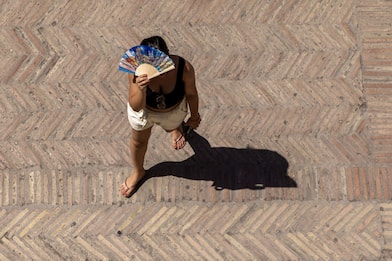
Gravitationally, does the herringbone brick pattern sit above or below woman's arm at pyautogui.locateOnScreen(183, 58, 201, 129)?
below

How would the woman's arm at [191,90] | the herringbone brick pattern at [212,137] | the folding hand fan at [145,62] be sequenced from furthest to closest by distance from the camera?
the herringbone brick pattern at [212,137] → the woman's arm at [191,90] → the folding hand fan at [145,62]

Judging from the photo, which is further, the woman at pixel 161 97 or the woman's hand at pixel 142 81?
the woman at pixel 161 97

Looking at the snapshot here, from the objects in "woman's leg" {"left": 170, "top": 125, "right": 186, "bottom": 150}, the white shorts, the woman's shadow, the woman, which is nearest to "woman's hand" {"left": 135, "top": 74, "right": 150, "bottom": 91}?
the woman

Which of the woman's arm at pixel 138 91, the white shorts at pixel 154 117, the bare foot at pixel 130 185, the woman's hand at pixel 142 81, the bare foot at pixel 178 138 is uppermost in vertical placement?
the woman's hand at pixel 142 81

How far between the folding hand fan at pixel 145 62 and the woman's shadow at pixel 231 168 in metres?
1.82

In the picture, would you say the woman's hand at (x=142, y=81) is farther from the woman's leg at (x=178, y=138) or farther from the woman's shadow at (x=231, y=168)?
the woman's shadow at (x=231, y=168)

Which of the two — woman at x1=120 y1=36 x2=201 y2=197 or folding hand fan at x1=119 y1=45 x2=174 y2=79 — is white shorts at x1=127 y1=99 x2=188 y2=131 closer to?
woman at x1=120 y1=36 x2=201 y2=197

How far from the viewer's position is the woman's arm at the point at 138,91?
3049 millimetres

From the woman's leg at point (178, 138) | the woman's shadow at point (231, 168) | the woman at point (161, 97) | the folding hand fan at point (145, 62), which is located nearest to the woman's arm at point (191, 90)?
the woman at point (161, 97)

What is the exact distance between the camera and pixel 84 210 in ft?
14.8

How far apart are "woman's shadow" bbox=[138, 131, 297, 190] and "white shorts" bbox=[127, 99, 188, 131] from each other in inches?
41.9

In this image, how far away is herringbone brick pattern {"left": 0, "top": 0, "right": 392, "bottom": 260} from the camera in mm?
4418

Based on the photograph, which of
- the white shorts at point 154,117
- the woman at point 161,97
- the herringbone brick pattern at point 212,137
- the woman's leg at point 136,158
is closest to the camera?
the woman at point 161,97

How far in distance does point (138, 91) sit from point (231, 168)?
1.79 m
